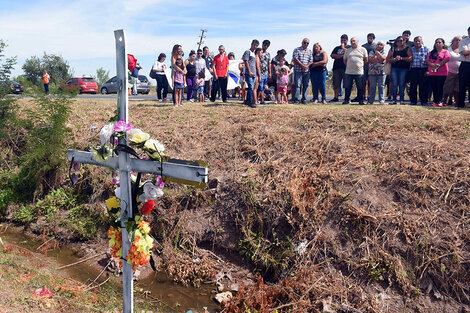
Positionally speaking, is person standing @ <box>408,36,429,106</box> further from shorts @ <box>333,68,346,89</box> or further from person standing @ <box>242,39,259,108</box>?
person standing @ <box>242,39,259,108</box>

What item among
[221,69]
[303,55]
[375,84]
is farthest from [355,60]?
[221,69]

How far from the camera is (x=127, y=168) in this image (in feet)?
10.7

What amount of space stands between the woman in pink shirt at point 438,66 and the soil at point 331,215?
2624 millimetres

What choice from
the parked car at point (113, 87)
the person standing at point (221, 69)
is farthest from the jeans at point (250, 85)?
the parked car at point (113, 87)

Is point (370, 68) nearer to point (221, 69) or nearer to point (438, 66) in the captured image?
point (438, 66)

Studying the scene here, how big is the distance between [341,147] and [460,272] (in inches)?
108

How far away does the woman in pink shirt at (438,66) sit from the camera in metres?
10.4

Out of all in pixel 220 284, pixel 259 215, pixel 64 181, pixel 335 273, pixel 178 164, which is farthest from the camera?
pixel 64 181

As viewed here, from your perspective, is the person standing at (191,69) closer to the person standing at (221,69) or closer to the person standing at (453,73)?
the person standing at (221,69)

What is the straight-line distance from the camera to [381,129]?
7.40 metres

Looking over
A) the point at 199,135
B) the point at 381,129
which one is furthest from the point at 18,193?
the point at 381,129

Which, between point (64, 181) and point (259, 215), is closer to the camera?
point (259, 215)

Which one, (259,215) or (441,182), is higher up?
(441,182)

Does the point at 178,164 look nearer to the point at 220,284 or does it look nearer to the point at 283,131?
the point at 220,284
